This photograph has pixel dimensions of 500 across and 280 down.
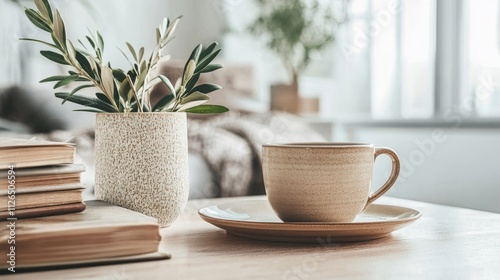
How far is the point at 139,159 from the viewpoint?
71 cm

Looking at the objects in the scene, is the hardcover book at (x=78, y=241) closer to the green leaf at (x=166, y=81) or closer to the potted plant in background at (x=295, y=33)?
the green leaf at (x=166, y=81)

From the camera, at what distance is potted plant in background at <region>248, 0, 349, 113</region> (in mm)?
3354

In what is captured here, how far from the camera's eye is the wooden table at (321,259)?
0.53 metres

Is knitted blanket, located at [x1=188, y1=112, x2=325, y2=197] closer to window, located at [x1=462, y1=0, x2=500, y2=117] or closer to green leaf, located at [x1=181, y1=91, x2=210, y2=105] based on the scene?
window, located at [x1=462, y1=0, x2=500, y2=117]

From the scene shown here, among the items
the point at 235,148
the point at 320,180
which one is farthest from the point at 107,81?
the point at 235,148

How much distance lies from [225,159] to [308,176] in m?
1.49

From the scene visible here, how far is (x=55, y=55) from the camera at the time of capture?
708 mm

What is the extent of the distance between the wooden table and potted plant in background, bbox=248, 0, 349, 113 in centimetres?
262

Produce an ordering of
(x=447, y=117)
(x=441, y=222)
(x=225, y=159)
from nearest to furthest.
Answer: (x=441, y=222) → (x=225, y=159) → (x=447, y=117)

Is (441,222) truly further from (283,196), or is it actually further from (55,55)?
(55,55)

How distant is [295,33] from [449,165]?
3.84 feet

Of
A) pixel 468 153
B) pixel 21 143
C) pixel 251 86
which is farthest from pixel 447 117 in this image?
pixel 21 143

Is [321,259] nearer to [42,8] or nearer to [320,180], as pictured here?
[320,180]

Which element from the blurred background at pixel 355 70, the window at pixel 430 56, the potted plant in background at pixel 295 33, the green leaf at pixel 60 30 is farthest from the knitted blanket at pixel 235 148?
the green leaf at pixel 60 30
